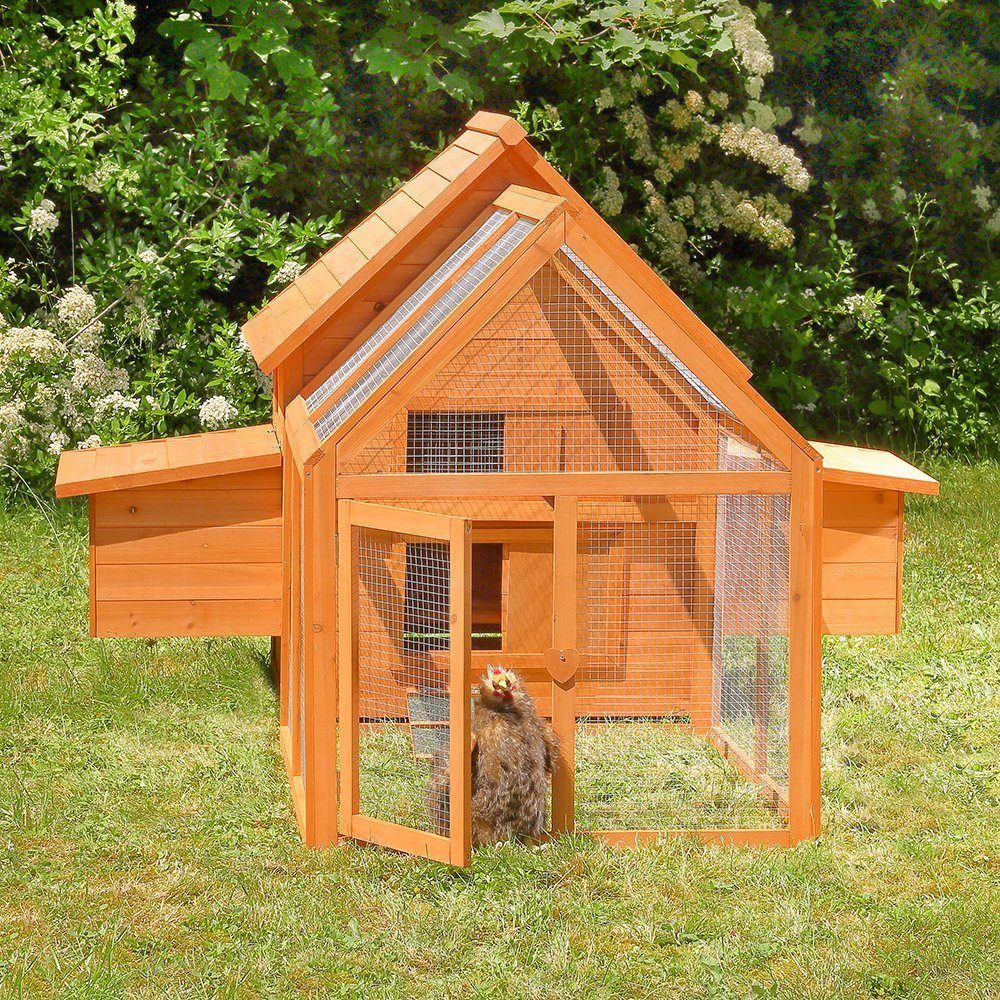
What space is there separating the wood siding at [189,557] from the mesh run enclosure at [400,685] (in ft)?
1.42

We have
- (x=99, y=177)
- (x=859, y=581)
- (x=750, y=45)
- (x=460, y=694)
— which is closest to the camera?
(x=460, y=694)

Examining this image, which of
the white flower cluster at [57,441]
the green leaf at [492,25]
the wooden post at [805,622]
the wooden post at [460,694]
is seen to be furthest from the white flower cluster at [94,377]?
the wooden post at [805,622]

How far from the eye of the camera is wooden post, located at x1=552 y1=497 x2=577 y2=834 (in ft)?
17.6

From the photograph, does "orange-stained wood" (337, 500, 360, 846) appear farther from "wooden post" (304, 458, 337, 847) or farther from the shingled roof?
the shingled roof

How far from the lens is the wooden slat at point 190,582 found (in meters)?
6.45

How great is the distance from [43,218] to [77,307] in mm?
622

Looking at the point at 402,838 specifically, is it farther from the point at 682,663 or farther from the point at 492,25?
the point at 492,25

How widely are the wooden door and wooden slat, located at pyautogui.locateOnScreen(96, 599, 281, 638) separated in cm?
44

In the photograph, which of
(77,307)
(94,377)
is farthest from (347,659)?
(77,307)

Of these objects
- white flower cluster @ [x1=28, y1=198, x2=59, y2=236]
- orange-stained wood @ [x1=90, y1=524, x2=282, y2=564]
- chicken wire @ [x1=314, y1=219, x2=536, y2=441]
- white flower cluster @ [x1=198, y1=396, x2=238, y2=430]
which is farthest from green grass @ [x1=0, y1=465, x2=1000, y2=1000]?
white flower cluster @ [x1=28, y1=198, x2=59, y2=236]

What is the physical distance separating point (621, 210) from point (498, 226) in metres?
5.94

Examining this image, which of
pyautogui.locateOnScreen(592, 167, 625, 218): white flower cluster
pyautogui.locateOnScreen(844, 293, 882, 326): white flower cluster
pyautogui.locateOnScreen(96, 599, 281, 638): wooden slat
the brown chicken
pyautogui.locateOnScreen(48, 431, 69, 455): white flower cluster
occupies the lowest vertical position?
the brown chicken

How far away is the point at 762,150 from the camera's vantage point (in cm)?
1095

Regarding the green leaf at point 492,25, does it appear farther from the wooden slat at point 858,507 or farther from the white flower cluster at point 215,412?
the wooden slat at point 858,507
